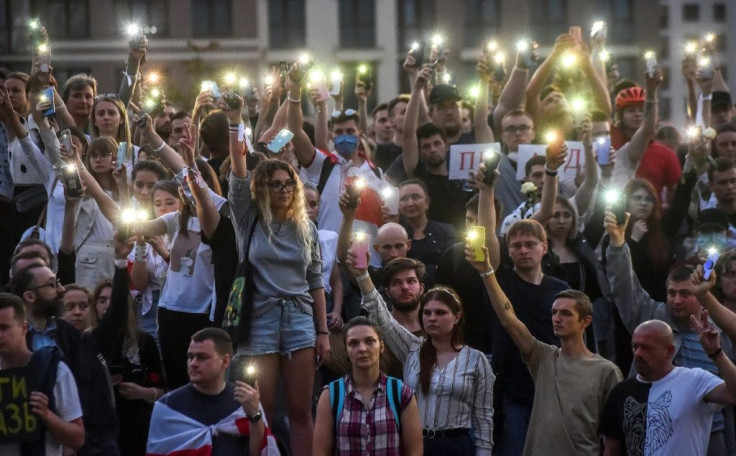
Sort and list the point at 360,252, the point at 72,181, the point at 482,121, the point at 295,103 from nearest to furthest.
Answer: the point at 360,252, the point at 72,181, the point at 295,103, the point at 482,121

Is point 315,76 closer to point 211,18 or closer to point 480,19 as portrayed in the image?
point 211,18

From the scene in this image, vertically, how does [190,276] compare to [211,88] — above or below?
below

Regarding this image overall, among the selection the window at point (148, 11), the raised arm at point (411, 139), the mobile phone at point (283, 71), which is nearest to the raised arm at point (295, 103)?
the mobile phone at point (283, 71)

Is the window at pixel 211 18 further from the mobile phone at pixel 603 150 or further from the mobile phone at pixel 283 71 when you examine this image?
the mobile phone at pixel 603 150

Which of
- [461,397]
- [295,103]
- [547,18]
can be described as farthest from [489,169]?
[547,18]

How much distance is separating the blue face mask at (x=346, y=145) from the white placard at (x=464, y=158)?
77 centimetres

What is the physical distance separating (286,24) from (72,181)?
138 ft

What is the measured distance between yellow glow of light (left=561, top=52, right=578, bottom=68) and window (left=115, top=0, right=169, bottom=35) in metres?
37.6

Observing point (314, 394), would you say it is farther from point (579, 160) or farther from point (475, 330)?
point (579, 160)

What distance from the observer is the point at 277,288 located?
7941 millimetres

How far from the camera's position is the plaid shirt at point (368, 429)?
7.29 metres

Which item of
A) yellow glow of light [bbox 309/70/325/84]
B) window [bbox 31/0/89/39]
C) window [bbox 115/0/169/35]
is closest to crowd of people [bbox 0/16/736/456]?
yellow glow of light [bbox 309/70/325/84]

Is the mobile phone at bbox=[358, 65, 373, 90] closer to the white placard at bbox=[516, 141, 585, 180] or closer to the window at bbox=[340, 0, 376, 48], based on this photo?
the white placard at bbox=[516, 141, 585, 180]

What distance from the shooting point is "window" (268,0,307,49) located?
4962cm
